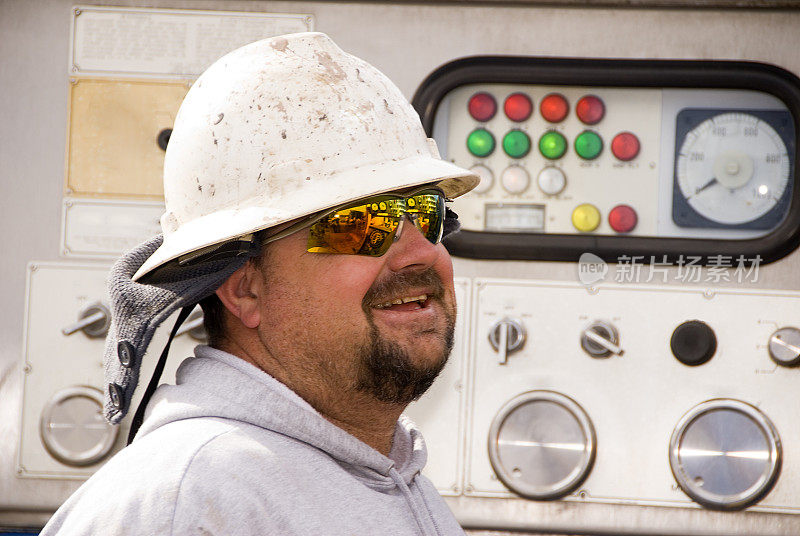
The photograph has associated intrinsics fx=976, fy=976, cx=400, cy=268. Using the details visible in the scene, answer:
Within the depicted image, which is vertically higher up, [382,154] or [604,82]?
[604,82]

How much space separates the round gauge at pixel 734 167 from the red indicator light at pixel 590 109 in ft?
0.63

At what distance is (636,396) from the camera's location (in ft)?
6.75

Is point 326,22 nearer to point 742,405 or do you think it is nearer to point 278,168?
point 278,168

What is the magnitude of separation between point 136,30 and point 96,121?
216 mm

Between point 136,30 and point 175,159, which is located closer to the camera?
point 175,159

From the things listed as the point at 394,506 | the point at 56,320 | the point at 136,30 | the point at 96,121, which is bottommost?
the point at 394,506

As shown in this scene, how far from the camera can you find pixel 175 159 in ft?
4.36

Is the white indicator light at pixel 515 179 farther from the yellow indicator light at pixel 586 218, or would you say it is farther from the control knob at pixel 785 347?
the control knob at pixel 785 347

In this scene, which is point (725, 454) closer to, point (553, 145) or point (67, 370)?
point (553, 145)

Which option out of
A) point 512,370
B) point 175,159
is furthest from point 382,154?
point 512,370

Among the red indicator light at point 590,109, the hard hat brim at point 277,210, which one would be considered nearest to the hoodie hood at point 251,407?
the hard hat brim at point 277,210

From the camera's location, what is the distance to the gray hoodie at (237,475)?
40.7 inches

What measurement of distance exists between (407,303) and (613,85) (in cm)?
98

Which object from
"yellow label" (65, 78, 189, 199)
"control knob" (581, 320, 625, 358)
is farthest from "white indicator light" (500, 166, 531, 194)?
"yellow label" (65, 78, 189, 199)
